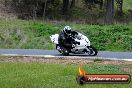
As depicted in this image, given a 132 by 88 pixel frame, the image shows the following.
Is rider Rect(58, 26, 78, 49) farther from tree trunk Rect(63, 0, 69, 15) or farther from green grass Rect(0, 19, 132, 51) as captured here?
tree trunk Rect(63, 0, 69, 15)

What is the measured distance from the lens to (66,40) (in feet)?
71.1

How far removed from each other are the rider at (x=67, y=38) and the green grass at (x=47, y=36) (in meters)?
4.02

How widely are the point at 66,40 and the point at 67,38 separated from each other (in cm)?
19

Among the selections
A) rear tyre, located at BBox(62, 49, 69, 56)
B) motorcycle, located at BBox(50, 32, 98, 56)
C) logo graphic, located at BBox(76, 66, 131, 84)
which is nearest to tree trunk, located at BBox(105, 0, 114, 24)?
motorcycle, located at BBox(50, 32, 98, 56)

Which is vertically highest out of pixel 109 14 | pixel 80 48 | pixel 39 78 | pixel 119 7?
pixel 39 78

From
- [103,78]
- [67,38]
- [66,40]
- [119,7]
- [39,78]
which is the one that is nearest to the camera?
[103,78]

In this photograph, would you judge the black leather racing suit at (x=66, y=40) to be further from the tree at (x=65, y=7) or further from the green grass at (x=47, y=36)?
the tree at (x=65, y=7)

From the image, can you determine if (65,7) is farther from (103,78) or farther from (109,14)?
(103,78)

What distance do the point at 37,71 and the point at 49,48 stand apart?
1241 cm

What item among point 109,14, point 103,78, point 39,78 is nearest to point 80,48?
point 39,78

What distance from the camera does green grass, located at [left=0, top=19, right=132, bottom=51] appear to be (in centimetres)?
2633

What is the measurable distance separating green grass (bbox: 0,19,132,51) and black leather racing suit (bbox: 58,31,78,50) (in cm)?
400

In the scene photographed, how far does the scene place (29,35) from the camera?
94.2ft

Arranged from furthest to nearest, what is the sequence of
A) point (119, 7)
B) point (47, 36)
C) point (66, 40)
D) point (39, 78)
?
point (119, 7), point (47, 36), point (66, 40), point (39, 78)
